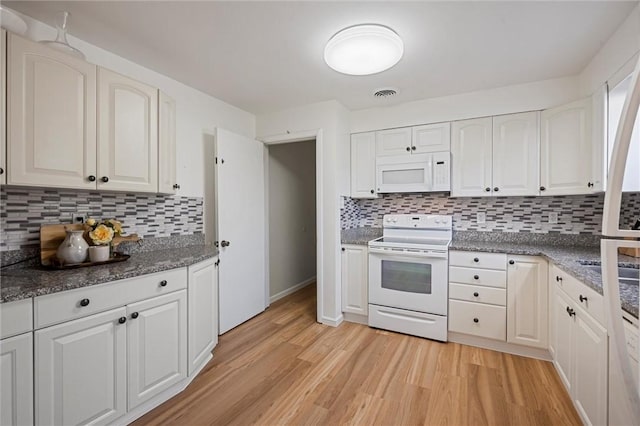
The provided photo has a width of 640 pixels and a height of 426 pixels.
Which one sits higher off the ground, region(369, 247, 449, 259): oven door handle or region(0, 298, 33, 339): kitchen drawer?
region(369, 247, 449, 259): oven door handle

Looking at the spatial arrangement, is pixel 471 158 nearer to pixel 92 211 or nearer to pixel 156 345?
pixel 156 345

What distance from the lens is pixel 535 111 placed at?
2.38 m

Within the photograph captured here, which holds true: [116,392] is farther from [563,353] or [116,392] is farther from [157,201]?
[563,353]

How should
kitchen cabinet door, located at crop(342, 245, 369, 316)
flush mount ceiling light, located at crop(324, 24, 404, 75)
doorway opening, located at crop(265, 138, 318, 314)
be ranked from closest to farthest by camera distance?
flush mount ceiling light, located at crop(324, 24, 404, 75) < kitchen cabinet door, located at crop(342, 245, 369, 316) < doorway opening, located at crop(265, 138, 318, 314)

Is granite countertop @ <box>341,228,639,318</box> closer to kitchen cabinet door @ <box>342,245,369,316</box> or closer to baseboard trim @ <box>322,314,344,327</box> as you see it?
kitchen cabinet door @ <box>342,245,369,316</box>

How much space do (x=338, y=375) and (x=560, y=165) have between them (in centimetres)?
239

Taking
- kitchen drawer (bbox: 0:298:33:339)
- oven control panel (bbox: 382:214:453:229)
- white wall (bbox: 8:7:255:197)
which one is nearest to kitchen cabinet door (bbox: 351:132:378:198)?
oven control panel (bbox: 382:214:453:229)

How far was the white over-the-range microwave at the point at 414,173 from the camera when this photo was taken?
8.70ft

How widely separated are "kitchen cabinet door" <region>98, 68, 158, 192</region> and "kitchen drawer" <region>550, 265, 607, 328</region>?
2.54 m

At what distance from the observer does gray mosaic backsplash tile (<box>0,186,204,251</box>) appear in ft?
5.15

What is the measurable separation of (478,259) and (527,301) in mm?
450

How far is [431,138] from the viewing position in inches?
109

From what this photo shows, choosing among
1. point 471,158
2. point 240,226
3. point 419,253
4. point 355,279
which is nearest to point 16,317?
point 240,226

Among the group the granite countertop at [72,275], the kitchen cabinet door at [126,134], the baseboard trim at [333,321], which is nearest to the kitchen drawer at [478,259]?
the baseboard trim at [333,321]
